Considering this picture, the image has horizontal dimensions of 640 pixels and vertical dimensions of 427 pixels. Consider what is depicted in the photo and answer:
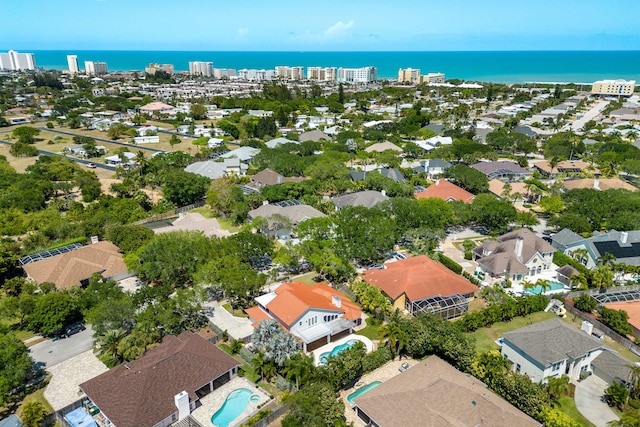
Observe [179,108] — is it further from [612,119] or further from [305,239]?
[612,119]

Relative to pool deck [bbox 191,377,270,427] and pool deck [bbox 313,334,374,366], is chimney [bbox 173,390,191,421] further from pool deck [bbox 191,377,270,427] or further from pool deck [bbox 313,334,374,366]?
pool deck [bbox 313,334,374,366]

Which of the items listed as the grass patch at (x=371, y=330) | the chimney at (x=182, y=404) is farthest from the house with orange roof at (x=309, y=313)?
the chimney at (x=182, y=404)

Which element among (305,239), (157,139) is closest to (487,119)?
(157,139)

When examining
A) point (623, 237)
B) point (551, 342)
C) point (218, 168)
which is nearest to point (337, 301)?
point (551, 342)

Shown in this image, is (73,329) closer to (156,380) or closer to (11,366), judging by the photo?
(11,366)

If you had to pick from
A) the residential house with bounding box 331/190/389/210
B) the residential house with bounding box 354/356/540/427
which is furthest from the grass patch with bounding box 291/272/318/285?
the residential house with bounding box 354/356/540/427
